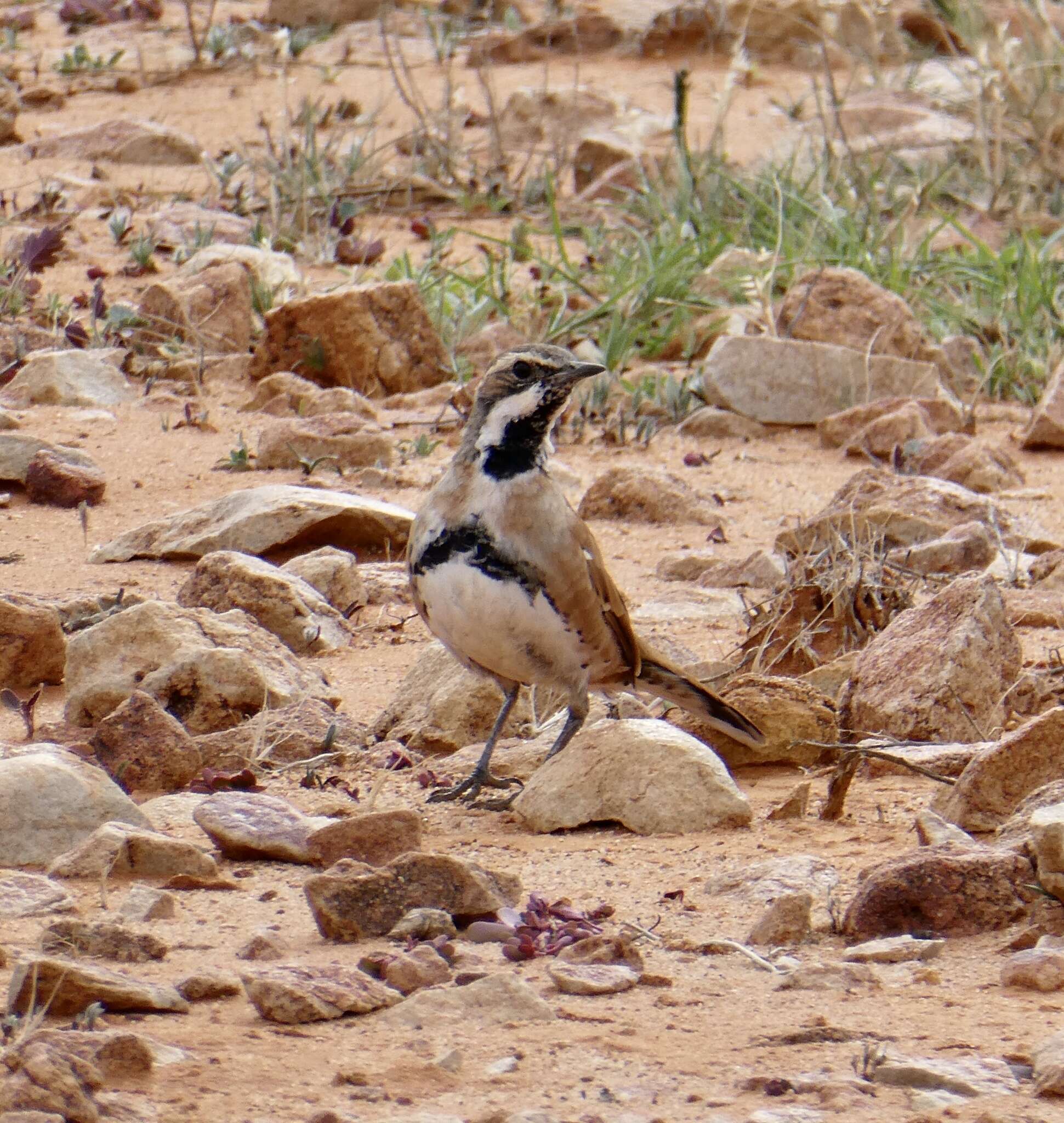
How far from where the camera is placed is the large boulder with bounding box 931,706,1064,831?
13.1ft

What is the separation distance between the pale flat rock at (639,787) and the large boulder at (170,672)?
30.0 inches

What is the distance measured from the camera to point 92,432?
6938 mm

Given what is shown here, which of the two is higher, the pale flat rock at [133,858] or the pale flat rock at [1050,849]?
the pale flat rock at [1050,849]

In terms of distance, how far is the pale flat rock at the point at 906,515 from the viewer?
6.03m

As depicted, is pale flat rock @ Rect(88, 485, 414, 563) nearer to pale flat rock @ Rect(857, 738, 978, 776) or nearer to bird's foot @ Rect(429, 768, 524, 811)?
bird's foot @ Rect(429, 768, 524, 811)

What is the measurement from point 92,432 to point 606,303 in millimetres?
→ 2204

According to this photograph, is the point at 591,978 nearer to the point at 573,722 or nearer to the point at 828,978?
the point at 828,978

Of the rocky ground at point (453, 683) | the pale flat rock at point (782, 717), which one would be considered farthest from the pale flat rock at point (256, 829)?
the pale flat rock at point (782, 717)

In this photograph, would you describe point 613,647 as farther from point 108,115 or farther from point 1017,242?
point 108,115

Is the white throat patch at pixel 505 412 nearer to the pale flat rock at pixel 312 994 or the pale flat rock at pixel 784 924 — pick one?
the pale flat rock at pixel 784 924

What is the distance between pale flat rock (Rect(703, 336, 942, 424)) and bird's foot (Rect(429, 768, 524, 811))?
3615mm

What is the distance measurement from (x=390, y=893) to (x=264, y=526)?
8.70 feet

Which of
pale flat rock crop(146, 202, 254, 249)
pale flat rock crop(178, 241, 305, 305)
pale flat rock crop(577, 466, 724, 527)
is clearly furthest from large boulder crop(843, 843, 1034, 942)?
pale flat rock crop(146, 202, 254, 249)

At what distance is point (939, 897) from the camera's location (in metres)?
3.39
